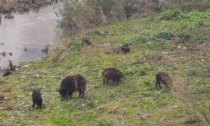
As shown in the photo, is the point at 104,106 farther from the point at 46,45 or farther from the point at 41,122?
the point at 46,45

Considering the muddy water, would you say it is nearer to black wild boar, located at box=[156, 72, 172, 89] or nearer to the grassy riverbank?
the grassy riverbank

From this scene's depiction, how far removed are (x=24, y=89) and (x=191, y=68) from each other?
227 inches

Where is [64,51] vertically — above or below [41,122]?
above

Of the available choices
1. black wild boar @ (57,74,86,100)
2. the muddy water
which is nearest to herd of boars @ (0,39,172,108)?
black wild boar @ (57,74,86,100)

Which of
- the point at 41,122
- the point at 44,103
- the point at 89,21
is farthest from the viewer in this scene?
the point at 89,21

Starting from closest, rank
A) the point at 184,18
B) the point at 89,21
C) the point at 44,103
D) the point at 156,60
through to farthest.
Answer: the point at 44,103 → the point at 156,60 → the point at 184,18 → the point at 89,21

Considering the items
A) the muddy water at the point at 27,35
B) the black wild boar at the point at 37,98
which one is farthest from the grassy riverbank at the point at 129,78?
the muddy water at the point at 27,35

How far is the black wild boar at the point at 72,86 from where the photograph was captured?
13047mm

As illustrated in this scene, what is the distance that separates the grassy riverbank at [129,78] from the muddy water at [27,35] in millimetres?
2321

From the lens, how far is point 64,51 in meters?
19.6

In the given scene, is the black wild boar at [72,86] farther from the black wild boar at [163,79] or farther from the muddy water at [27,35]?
the muddy water at [27,35]

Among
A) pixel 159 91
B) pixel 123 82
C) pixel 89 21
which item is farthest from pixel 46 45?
pixel 159 91

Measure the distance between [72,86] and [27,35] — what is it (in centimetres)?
1386

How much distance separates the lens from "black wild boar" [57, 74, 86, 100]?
42.8 ft
